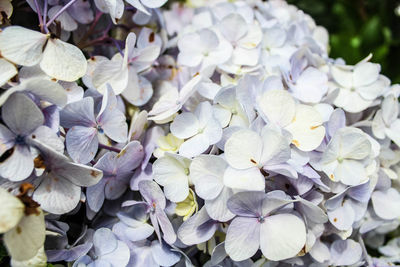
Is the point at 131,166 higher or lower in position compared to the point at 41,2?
lower

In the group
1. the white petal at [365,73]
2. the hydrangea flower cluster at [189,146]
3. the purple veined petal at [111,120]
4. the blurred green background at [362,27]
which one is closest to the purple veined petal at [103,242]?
the hydrangea flower cluster at [189,146]

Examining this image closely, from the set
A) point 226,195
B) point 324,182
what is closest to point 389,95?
point 324,182

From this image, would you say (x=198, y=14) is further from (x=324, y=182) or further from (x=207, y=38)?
(x=324, y=182)

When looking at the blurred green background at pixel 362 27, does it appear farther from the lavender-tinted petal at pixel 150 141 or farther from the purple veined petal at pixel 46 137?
the purple veined petal at pixel 46 137

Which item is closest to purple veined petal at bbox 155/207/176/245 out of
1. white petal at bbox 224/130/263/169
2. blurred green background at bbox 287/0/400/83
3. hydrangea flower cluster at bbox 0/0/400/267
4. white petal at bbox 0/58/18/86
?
hydrangea flower cluster at bbox 0/0/400/267

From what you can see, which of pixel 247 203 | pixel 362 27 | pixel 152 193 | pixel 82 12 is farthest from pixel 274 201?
pixel 362 27

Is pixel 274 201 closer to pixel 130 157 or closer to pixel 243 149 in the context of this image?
pixel 243 149
